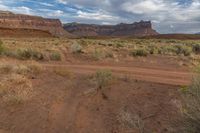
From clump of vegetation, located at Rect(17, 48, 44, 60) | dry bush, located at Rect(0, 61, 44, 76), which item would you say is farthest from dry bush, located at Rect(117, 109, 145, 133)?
clump of vegetation, located at Rect(17, 48, 44, 60)

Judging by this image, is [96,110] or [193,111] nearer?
[193,111]

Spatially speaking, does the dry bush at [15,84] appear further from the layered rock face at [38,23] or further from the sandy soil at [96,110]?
the layered rock face at [38,23]

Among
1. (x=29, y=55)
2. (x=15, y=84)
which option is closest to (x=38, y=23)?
(x=29, y=55)

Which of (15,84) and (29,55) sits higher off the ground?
(15,84)

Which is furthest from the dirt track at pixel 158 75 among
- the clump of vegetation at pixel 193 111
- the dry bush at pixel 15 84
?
the clump of vegetation at pixel 193 111

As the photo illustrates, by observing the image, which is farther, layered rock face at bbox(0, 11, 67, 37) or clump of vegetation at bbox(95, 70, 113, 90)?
layered rock face at bbox(0, 11, 67, 37)

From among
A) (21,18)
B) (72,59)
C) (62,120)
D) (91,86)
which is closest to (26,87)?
(91,86)

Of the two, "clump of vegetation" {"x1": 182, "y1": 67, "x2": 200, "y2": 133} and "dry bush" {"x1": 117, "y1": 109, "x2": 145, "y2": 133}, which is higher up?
"clump of vegetation" {"x1": 182, "y1": 67, "x2": 200, "y2": 133}

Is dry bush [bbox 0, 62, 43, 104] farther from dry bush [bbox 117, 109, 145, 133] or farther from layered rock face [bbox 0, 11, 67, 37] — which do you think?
layered rock face [bbox 0, 11, 67, 37]

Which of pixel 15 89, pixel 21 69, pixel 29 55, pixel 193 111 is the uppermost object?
pixel 193 111

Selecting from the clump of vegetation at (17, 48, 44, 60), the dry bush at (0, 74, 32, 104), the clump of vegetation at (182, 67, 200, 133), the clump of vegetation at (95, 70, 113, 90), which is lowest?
the clump of vegetation at (17, 48, 44, 60)

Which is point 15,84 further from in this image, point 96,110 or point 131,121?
point 131,121

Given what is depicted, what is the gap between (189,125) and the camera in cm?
678

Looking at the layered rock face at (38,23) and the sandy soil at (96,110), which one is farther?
the layered rock face at (38,23)
